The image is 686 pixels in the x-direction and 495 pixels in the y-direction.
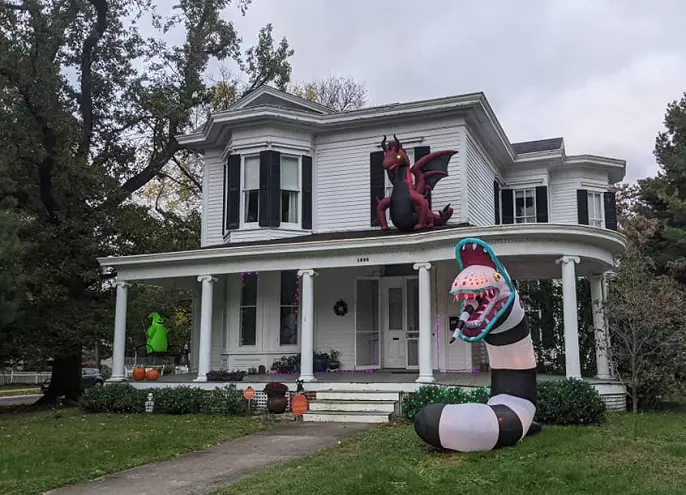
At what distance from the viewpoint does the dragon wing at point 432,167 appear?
14.8m

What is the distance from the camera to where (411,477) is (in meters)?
6.54

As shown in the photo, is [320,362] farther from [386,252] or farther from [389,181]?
[389,181]

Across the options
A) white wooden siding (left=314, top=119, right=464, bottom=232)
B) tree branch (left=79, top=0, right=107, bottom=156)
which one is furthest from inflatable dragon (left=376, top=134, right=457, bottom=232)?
tree branch (left=79, top=0, right=107, bottom=156)

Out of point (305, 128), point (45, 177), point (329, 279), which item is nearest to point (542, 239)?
point (329, 279)

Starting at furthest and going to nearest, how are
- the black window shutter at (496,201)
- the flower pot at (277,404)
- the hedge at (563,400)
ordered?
1. the black window shutter at (496,201)
2. the flower pot at (277,404)
3. the hedge at (563,400)

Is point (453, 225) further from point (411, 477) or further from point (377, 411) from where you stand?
point (411, 477)

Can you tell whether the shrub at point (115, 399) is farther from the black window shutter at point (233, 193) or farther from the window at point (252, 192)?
the window at point (252, 192)

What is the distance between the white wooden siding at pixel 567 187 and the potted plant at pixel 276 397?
37.3 feet

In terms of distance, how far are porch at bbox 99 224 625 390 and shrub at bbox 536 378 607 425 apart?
0.93 metres

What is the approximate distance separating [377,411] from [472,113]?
7761 millimetres

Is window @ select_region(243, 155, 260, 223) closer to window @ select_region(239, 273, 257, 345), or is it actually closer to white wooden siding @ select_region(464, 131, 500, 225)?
window @ select_region(239, 273, 257, 345)

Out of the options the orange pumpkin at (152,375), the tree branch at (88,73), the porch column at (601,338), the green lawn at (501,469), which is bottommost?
the green lawn at (501,469)

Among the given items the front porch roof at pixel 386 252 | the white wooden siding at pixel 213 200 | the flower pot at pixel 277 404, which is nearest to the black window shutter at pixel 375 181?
the front porch roof at pixel 386 252

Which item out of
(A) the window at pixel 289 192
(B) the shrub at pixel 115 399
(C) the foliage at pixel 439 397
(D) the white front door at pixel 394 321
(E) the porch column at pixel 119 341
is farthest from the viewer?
(A) the window at pixel 289 192
